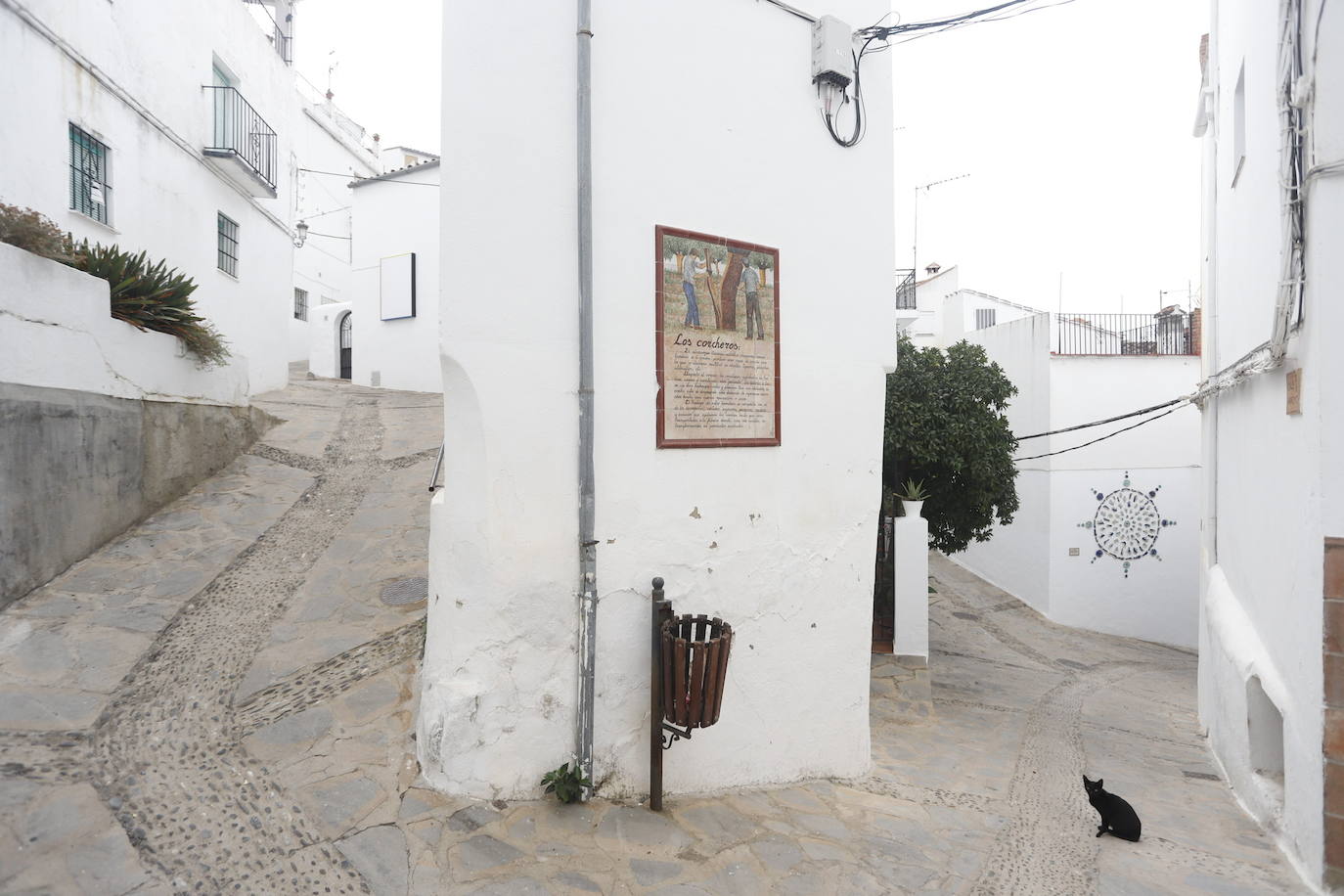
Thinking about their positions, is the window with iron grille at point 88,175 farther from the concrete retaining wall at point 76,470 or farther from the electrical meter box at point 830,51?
the electrical meter box at point 830,51

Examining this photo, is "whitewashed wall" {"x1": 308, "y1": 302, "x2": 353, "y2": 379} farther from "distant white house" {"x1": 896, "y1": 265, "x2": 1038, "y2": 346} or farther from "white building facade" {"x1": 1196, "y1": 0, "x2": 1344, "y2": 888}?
"white building facade" {"x1": 1196, "y1": 0, "x2": 1344, "y2": 888}

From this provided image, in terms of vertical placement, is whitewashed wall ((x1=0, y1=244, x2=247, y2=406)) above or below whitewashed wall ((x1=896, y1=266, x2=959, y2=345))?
below

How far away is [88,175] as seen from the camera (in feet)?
24.8

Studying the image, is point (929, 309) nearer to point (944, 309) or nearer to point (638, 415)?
point (944, 309)

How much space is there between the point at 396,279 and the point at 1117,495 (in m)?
13.5

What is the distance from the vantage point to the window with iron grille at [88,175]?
733 cm

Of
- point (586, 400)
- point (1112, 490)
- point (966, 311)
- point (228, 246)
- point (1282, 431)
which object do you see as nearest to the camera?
point (586, 400)

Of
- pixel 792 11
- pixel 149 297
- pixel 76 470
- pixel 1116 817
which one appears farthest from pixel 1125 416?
pixel 76 470

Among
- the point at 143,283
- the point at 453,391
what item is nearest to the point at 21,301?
the point at 143,283

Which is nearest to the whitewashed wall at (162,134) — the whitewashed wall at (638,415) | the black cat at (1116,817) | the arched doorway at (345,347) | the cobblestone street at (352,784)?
the cobblestone street at (352,784)

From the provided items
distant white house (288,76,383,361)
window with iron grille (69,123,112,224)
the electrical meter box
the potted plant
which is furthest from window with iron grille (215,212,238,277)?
the potted plant

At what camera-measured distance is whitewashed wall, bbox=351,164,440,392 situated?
14.1 meters

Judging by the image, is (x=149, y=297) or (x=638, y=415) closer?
(x=638, y=415)

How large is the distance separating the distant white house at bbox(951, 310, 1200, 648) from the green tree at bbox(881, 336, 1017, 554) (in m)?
4.26
